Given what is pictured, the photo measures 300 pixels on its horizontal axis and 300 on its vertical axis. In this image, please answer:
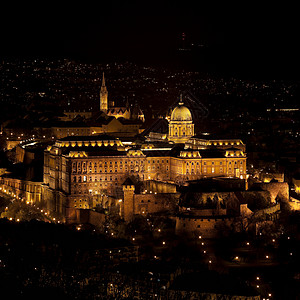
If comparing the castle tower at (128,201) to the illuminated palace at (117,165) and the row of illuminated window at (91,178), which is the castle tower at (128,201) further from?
the row of illuminated window at (91,178)

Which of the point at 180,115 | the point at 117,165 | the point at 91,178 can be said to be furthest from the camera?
the point at 180,115

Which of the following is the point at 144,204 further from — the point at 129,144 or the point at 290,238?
the point at 129,144

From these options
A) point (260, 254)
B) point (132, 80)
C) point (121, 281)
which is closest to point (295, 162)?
point (260, 254)

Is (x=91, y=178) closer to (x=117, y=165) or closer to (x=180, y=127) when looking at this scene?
(x=117, y=165)

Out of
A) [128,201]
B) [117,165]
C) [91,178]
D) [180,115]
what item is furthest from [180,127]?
[128,201]

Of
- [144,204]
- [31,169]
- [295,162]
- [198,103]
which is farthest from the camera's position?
[198,103]

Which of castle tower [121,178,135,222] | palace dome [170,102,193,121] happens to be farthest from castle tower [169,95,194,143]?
castle tower [121,178,135,222]
